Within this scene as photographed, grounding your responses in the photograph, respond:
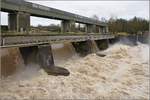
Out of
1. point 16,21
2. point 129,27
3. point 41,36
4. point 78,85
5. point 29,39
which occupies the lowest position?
point 78,85

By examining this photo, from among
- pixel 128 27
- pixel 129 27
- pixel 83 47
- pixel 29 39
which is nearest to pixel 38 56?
pixel 29 39

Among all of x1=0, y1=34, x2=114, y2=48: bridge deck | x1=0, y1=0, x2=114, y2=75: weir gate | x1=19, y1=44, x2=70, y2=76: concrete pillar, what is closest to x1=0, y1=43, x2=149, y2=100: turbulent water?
x1=19, y1=44, x2=70, y2=76: concrete pillar

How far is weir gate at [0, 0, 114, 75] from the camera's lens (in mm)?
13234

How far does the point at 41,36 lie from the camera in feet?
48.1

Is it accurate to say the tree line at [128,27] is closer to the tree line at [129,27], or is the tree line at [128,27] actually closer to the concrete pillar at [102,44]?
the tree line at [129,27]

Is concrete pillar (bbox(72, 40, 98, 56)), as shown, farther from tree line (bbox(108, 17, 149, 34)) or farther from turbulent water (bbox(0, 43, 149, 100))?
tree line (bbox(108, 17, 149, 34))

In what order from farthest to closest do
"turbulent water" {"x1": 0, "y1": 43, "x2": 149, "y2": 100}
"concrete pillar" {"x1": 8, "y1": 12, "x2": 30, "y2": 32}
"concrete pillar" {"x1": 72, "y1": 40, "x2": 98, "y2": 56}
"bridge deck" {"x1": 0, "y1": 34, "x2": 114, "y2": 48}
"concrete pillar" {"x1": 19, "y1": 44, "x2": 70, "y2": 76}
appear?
"concrete pillar" {"x1": 8, "y1": 12, "x2": 30, "y2": 32} < "concrete pillar" {"x1": 72, "y1": 40, "x2": 98, "y2": 56} < "concrete pillar" {"x1": 19, "y1": 44, "x2": 70, "y2": 76} < "bridge deck" {"x1": 0, "y1": 34, "x2": 114, "y2": 48} < "turbulent water" {"x1": 0, "y1": 43, "x2": 149, "y2": 100}

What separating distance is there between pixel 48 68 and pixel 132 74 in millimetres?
5045

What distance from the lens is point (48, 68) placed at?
14.4 meters

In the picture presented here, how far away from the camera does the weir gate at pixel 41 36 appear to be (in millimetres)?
13234

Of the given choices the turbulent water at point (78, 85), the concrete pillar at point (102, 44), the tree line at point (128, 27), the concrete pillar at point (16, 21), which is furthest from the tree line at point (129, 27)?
the turbulent water at point (78, 85)

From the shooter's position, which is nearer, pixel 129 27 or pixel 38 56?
pixel 38 56

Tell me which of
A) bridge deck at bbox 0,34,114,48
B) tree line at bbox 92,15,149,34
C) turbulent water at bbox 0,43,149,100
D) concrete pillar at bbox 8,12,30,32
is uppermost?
tree line at bbox 92,15,149,34

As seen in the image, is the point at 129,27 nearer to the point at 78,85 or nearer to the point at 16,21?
the point at 16,21
